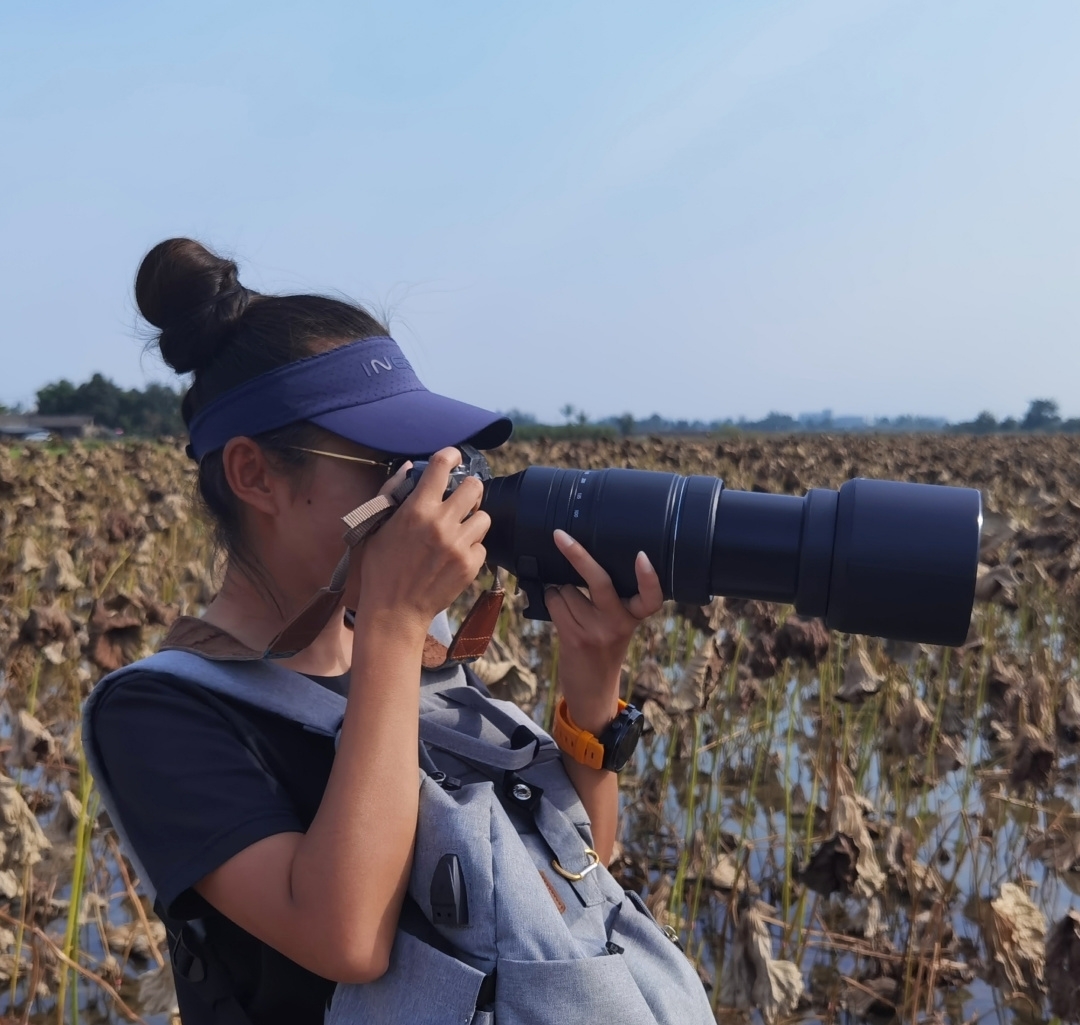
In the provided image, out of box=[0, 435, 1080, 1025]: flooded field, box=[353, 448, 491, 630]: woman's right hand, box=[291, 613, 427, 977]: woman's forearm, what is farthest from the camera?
box=[0, 435, 1080, 1025]: flooded field

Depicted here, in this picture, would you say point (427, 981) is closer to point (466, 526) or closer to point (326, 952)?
point (326, 952)

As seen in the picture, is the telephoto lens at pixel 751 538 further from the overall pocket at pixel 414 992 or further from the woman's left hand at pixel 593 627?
the overall pocket at pixel 414 992

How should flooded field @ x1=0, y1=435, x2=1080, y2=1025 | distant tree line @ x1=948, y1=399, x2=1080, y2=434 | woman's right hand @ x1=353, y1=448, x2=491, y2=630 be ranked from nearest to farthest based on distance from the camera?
woman's right hand @ x1=353, y1=448, x2=491, y2=630 < flooded field @ x1=0, y1=435, x2=1080, y2=1025 < distant tree line @ x1=948, y1=399, x2=1080, y2=434

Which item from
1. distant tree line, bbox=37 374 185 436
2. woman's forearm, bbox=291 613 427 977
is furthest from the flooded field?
distant tree line, bbox=37 374 185 436

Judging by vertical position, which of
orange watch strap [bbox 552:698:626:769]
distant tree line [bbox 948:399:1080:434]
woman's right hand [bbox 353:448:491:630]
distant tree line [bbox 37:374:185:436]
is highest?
distant tree line [bbox 948:399:1080:434]

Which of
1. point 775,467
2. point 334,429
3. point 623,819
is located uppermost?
point 775,467

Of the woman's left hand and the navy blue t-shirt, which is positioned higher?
the woman's left hand

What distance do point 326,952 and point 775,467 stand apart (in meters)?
7.67

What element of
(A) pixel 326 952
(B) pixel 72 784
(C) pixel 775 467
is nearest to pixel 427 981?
(A) pixel 326 952

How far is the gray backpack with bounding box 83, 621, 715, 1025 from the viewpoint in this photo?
0.96 meters

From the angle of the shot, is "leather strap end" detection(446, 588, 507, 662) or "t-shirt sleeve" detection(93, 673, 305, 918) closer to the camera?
"t-shirt sleeve" detection(93, 673, 305, 918)

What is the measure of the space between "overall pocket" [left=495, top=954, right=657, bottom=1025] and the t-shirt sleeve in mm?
242

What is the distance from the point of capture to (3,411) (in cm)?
4688

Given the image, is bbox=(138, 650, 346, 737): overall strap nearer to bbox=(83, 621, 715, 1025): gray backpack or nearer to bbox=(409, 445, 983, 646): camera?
bbox=(83, 621, 715, 1025): gray backpack
